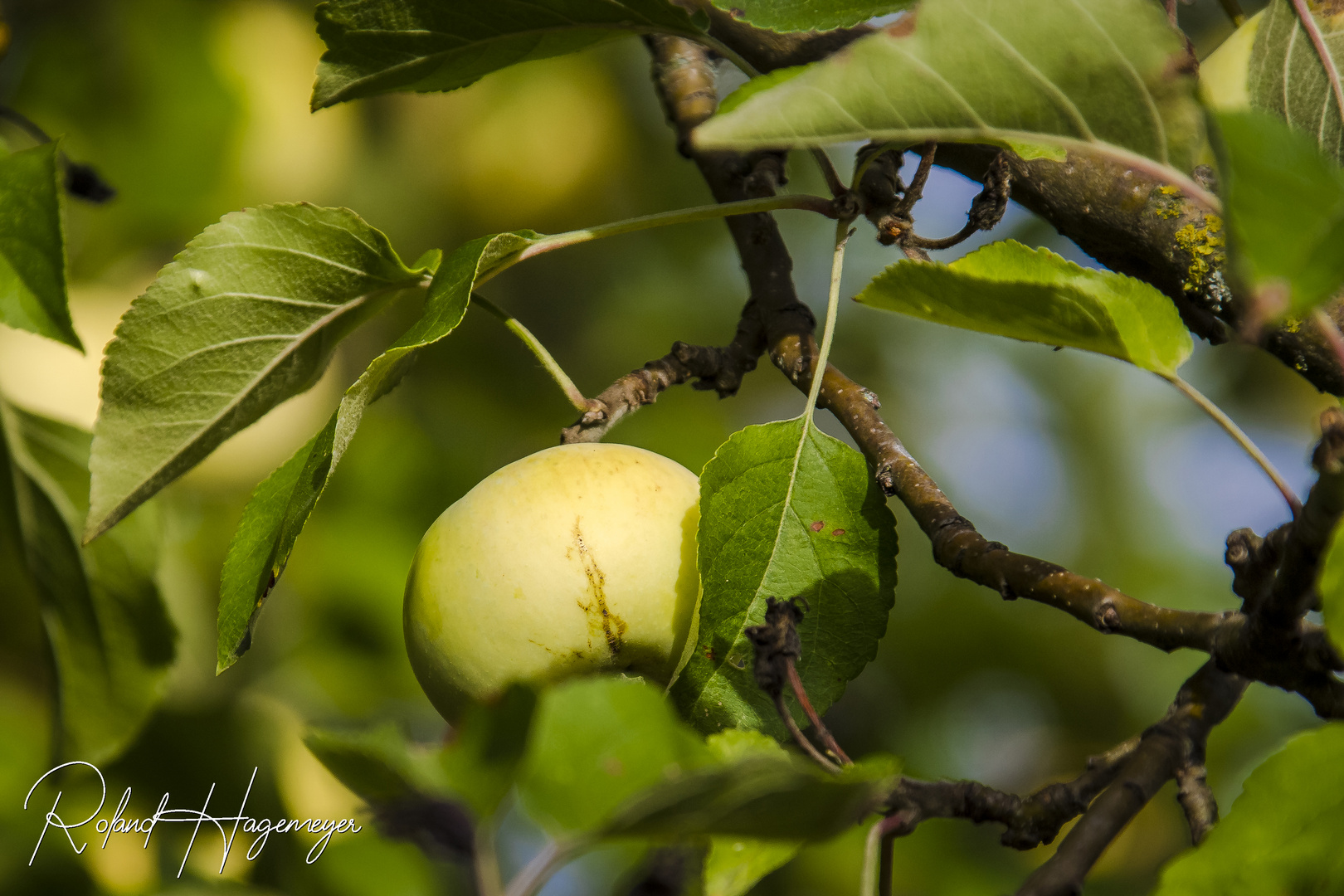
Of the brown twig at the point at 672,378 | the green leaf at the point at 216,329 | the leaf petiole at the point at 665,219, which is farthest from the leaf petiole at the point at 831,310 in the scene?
the green leaf at the point at 216,329

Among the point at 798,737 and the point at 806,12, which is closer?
the point at 798,737

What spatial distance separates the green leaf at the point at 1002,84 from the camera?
1.27 ft

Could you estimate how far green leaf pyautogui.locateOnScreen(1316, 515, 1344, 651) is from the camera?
334mm

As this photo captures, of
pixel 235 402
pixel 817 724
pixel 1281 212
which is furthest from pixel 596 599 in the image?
pixel 1281 212

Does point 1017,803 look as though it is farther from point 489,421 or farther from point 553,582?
point 489,421

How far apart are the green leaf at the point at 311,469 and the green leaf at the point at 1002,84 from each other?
185 mm

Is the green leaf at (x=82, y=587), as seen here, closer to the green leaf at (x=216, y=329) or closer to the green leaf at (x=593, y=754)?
the green leaf at (x=216, y=329)

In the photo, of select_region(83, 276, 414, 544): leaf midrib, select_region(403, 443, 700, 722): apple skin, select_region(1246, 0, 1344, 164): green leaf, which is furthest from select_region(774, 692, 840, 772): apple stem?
select_region(1246, 0, 1344, 164): green leaf

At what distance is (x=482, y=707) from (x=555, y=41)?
475 mm

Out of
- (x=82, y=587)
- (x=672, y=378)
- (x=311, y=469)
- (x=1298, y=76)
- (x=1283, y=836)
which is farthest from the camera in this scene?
(x=82, y=587)

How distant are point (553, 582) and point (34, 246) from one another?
1.17 ft

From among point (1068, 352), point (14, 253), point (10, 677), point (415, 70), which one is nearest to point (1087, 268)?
point (415, 70)

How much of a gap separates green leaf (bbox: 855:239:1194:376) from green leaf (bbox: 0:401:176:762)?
730 mm

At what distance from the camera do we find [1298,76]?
24.4 inches
